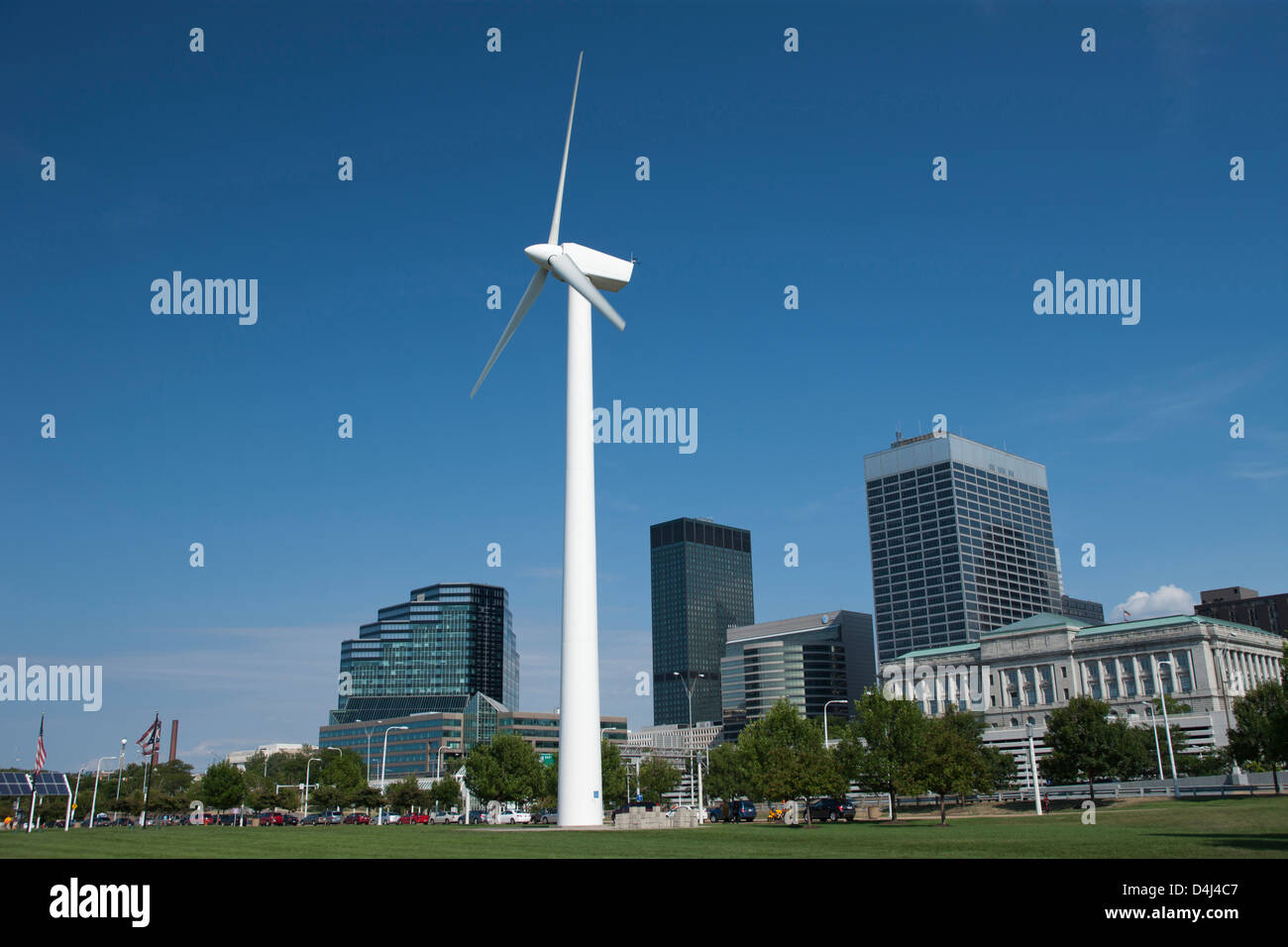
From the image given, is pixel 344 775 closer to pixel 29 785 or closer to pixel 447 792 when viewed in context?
pixel 447 792

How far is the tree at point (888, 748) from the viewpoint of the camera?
6950 centimetres

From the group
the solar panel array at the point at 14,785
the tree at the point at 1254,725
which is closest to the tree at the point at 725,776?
the tree at the point at 1254,725

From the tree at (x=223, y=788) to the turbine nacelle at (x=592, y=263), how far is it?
86.9 metres

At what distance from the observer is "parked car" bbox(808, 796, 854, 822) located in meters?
79.6

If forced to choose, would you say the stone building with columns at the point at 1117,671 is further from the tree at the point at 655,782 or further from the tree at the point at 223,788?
the tree at the point at 223,788

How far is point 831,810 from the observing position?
3159 inches

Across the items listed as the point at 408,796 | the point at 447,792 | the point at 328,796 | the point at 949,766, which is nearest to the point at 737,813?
the point at 949,766

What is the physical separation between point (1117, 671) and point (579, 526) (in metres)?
156
